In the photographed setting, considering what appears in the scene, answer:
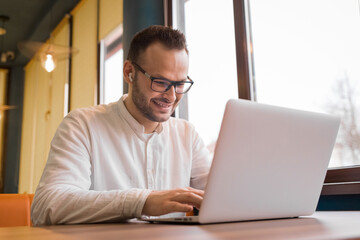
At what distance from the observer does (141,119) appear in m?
1.55

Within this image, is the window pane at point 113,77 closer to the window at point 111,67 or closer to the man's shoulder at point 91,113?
the window at point 111,67

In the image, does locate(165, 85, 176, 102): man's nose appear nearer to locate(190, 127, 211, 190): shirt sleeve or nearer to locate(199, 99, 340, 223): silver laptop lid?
locate(190, 127, 211, 190): shirt sleeve

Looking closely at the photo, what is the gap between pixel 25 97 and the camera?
7023 mm

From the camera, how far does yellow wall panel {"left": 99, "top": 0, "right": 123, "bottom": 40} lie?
3.94 meters

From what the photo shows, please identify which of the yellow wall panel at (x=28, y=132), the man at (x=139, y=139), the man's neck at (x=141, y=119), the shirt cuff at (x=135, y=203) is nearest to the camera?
the shirt cuff at (x=135, y=203)

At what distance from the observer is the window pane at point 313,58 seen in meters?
1.80

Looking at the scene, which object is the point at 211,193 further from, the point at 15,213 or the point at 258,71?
the point at 258,71

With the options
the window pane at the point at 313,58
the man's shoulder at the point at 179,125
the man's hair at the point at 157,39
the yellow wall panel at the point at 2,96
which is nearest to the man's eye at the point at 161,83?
the man's hair at the point at 157,39

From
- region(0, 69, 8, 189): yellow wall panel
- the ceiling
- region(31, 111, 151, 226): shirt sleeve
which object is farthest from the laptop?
region(0, 69, 8, 189): yellow wall panel

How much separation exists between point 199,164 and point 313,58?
3.05ft

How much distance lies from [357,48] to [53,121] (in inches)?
186

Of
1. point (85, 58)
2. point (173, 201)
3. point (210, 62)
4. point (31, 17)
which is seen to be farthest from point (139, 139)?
point (31, 17)

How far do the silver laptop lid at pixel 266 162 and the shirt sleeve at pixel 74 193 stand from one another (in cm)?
25

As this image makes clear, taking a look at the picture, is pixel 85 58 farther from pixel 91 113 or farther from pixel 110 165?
pixel 110 165
